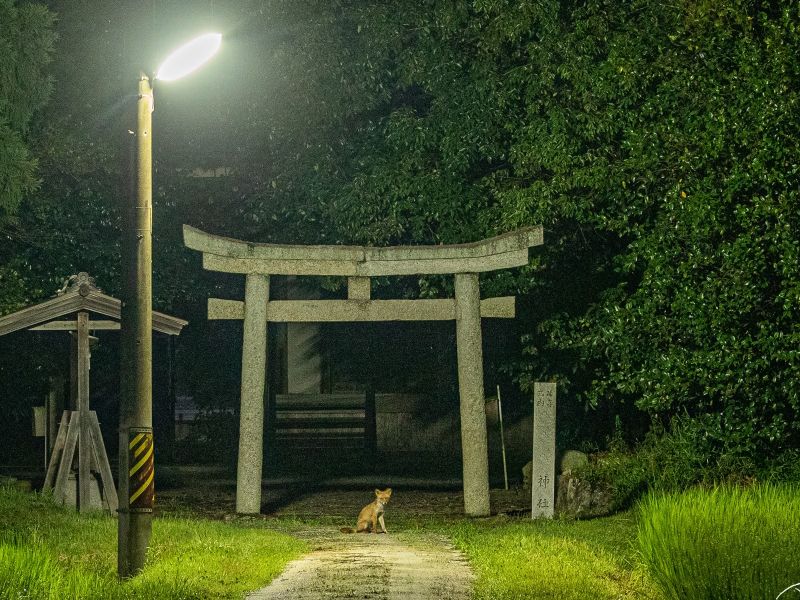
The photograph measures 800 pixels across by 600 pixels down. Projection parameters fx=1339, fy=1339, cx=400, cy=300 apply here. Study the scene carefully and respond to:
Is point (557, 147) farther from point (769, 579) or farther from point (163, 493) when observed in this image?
point (769, 579)

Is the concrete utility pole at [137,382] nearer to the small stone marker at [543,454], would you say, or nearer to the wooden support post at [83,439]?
the wooden support post at [83,439]

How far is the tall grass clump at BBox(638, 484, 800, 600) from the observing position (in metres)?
11.1

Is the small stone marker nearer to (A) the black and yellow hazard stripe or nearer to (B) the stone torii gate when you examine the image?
(B) the stone torii gate

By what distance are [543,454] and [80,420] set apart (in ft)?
21.6

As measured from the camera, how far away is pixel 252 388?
1977 centimetres

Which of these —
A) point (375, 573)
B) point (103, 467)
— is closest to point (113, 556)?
point (375, 573)

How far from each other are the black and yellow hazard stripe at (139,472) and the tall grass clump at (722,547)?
4839 mm

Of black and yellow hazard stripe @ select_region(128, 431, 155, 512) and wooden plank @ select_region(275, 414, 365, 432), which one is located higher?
wooden plank @ select_region(275, 414, 365, 432)

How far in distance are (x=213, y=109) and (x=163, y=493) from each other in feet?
23.9

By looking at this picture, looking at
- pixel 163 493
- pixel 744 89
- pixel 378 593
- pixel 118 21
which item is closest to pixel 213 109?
pixel 118 21

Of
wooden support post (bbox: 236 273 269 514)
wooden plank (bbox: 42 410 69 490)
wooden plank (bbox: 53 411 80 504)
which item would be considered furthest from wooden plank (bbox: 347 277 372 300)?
wooden plank (bbox: 42 410 69 490)

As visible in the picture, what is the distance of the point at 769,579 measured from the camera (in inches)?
435

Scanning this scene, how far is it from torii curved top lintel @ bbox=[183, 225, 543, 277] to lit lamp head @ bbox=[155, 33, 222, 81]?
6.53m

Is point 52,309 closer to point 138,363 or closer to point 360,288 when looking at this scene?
point 360,288
